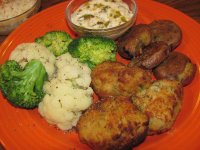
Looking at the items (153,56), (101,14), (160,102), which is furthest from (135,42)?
(160,102)

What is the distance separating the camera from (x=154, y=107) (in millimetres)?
2064

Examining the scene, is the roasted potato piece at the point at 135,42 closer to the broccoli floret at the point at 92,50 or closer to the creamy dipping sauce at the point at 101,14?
the broccoli floret at the point at 92,50

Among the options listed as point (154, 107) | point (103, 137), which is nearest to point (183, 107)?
point (154, 107)

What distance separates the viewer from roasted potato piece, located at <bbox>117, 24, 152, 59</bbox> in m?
2.48

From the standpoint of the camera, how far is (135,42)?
2488 mm

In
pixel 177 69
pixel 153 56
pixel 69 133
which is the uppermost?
pixel 153 56

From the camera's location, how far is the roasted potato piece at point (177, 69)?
2.33 m

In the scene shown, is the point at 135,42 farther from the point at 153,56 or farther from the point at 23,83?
the point at 23,83

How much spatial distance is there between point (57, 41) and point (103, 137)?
1014 millimetres

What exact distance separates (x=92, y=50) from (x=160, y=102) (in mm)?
736

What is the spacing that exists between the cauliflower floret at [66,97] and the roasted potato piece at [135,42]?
1.24ft

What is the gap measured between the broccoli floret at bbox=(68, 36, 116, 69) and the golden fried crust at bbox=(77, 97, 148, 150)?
57cm

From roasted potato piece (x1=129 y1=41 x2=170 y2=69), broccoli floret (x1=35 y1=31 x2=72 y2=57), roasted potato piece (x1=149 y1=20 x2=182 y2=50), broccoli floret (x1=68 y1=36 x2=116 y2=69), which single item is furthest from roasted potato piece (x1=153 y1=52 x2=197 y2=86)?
broccoli floret (x1=35 y1=31 x2=72 y2=57)

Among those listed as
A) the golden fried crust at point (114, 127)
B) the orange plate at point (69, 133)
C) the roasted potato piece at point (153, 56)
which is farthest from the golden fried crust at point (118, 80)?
the orange plate at point (69, 133)
